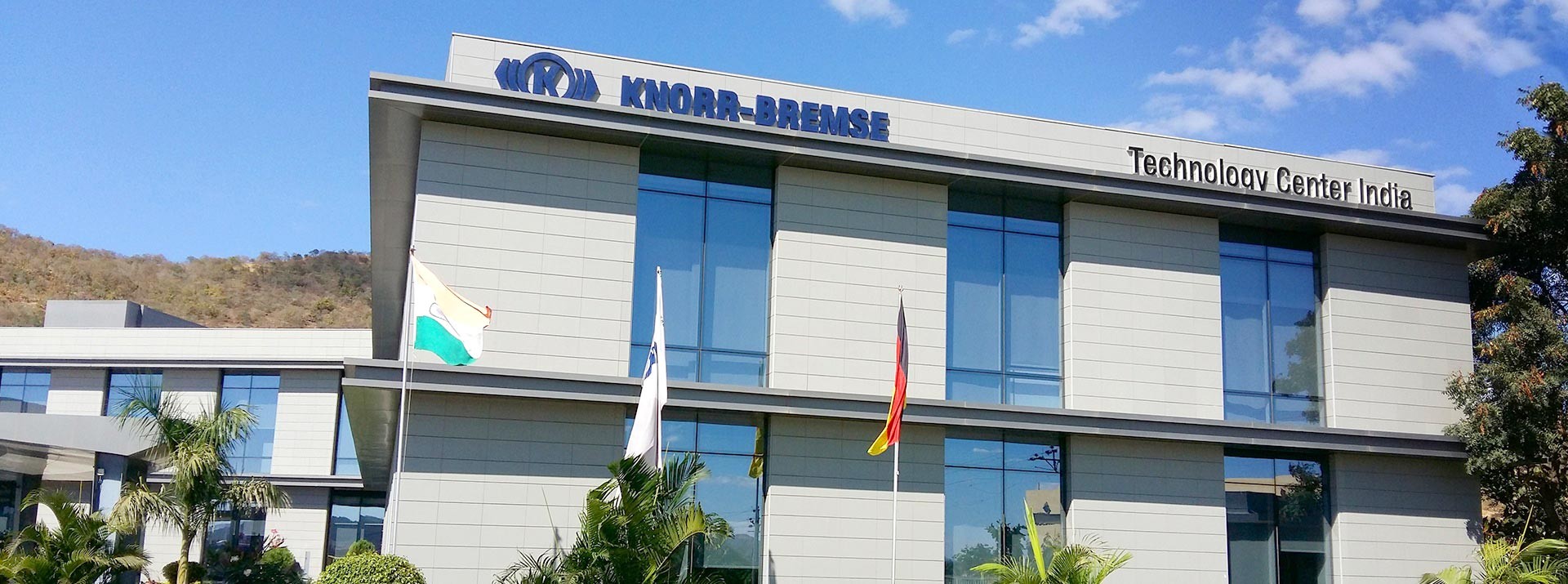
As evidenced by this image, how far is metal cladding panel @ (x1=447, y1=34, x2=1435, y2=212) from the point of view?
2050 centimetres

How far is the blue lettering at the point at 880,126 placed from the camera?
872 inches

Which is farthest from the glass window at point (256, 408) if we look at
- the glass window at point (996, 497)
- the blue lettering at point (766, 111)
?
the glass window at point (996, 497)

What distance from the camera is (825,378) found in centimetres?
2141

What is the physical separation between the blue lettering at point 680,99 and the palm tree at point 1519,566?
15.2m

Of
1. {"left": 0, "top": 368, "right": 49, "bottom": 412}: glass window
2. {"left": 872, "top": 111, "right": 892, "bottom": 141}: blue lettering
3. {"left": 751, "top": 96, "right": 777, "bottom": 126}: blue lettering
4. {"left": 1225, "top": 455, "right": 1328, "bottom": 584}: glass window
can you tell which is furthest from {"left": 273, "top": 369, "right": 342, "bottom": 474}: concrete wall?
{"left": 1225, "top": 455, "right": 1328, "bottom": 584}: glass window

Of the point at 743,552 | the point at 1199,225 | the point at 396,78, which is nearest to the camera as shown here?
the point at 396,78

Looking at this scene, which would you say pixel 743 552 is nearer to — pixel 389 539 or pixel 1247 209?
pixel 389 539

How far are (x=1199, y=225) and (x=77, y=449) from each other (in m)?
23.3

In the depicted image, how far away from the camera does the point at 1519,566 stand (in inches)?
882

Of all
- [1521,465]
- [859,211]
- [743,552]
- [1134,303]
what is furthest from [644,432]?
[1521,465]

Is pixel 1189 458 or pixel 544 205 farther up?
pixel 544 205

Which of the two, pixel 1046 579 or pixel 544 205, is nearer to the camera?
pixel 1046 579

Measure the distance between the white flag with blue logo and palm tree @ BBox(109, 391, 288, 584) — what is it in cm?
1193

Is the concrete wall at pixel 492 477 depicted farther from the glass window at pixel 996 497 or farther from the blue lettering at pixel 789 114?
the glass window at pixel 996 497
